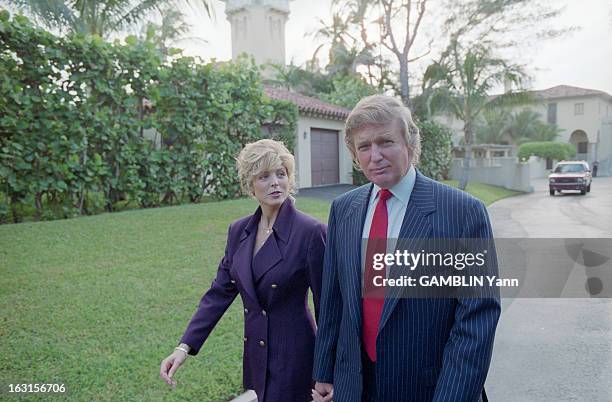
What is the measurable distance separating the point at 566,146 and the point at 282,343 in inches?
1881

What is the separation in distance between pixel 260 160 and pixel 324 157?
1794cm

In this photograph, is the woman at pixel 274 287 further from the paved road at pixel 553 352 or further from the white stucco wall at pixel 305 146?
the white stucco wall at pixel 305 146

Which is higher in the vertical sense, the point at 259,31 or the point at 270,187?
the point at 259,31

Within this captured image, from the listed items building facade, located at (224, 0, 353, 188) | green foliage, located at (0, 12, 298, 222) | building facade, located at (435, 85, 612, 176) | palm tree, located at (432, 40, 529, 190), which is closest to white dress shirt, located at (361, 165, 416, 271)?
green foliage, located at (0, 12, 298, 222)

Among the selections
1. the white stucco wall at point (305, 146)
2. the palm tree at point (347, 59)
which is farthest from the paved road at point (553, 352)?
the palm tree at point (347, 59)

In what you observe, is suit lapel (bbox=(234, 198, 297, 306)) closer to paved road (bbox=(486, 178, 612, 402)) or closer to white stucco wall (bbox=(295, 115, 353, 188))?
paved road (bbox=(486, 178, 612, 402))

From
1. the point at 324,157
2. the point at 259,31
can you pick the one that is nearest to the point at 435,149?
the point at 324,157

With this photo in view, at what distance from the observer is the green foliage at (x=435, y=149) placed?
2439 cm

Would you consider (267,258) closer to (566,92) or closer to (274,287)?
(274,287)

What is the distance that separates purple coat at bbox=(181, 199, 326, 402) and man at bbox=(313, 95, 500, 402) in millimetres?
270

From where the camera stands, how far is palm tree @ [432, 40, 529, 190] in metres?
22.4

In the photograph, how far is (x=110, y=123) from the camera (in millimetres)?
9789

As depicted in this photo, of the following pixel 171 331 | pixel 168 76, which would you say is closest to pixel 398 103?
pixel 171 331

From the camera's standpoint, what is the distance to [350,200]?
2.00 meters
